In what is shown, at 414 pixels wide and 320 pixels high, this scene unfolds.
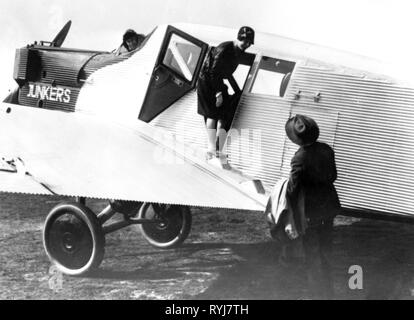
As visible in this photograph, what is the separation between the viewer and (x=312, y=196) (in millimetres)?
4676

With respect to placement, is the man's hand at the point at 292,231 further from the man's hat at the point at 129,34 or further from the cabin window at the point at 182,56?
the man's hat at the point at 129,34

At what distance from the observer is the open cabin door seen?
6438 mm

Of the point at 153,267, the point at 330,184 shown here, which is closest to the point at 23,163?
the point at 153,267

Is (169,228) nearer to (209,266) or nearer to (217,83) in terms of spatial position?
(209,266)

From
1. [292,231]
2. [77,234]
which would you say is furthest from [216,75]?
[77,234]

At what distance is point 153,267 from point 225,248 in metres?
1.35

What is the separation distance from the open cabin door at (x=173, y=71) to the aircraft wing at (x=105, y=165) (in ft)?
1.59

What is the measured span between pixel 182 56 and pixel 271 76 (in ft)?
3.74

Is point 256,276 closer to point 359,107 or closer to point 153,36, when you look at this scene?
point 359,107

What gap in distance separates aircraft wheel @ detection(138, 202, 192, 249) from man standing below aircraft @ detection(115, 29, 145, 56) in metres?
2.25

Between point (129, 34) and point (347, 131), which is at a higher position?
point (129, 34)

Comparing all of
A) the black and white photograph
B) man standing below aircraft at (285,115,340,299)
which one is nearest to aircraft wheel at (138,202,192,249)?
the black and white photograph

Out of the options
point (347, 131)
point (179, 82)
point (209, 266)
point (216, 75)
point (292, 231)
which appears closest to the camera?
point (292, 231)

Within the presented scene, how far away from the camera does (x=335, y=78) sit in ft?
18.2
